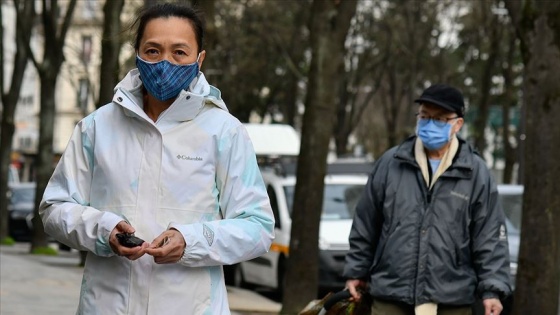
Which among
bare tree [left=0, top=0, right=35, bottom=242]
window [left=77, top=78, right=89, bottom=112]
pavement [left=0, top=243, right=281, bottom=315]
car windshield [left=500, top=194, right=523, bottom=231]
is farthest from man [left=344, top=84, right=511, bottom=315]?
window [left=77, top=78, right=89, bottom=112]

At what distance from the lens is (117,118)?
3885mm

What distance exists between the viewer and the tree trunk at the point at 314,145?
13734 millimetres

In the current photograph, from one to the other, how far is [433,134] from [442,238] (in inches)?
20.2

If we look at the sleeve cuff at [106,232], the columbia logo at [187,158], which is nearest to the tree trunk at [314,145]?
the columbia logo at [187,158]

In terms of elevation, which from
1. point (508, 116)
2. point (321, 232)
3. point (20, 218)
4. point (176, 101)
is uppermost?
point (176, 101)

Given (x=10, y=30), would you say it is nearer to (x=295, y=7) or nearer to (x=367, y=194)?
(x=295, y=7)

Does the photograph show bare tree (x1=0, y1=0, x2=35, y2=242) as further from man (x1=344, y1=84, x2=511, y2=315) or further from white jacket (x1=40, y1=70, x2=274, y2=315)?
white jacket (x1=40, y1=70, x2=274, y2=315)

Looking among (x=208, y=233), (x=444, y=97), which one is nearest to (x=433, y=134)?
(x=444, y=97)

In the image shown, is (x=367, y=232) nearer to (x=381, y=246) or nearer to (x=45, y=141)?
(x=381, y=246)

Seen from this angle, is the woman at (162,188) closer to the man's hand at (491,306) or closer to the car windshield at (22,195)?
the man's hand at (491,306)

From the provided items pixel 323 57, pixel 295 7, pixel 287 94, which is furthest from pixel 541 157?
pixel 287 94

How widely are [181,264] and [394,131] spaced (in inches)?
1425

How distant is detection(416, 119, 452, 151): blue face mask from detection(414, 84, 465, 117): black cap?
0.33ft

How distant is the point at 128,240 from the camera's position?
3564 millimetres
